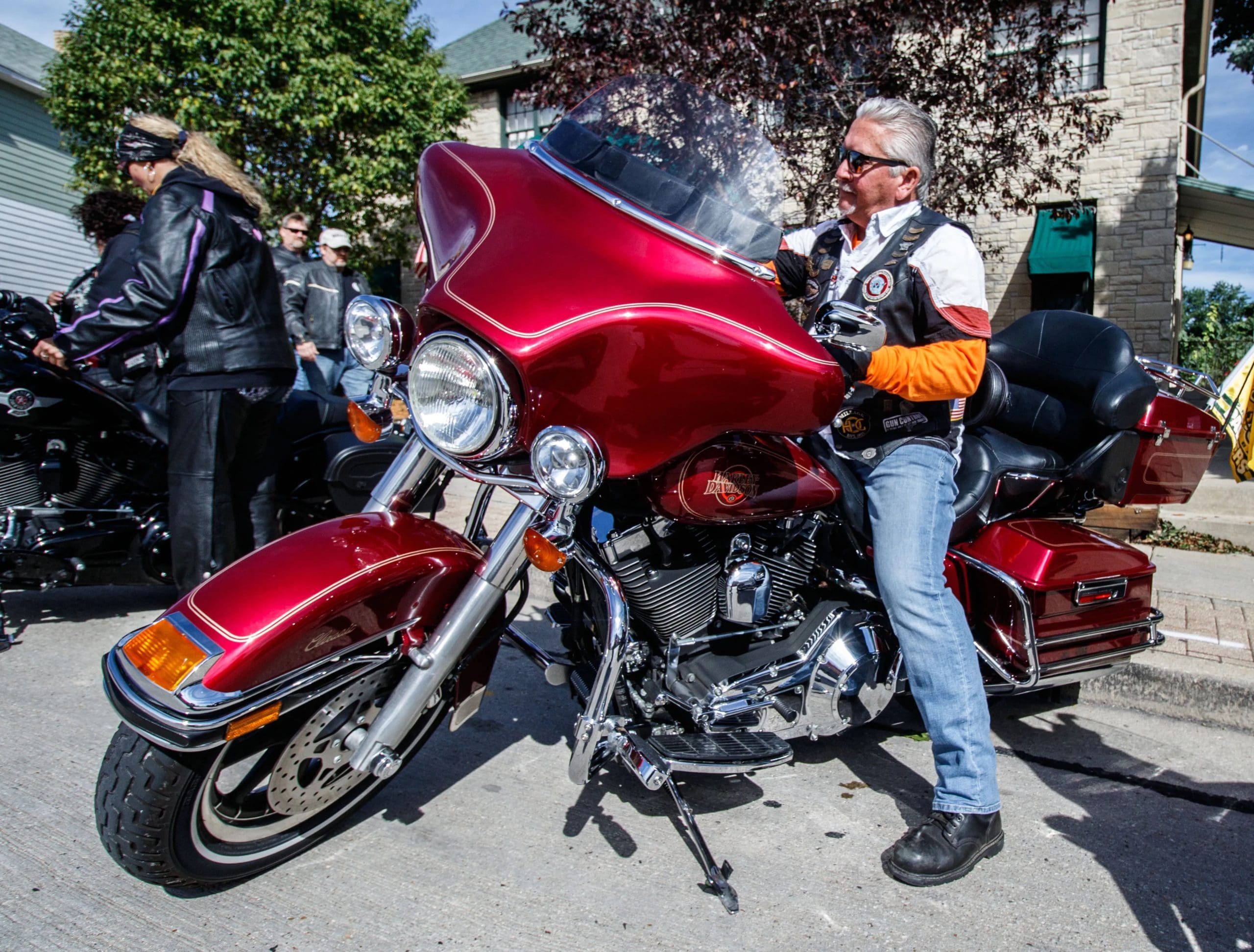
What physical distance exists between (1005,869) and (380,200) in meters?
12.6

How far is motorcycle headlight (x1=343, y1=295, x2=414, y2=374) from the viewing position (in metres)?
2.11

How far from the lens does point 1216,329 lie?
17641 millimetres

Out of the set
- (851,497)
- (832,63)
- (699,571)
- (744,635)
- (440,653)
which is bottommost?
(744,635)

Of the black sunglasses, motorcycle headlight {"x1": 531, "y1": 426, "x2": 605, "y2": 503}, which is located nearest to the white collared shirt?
the black sunglasses

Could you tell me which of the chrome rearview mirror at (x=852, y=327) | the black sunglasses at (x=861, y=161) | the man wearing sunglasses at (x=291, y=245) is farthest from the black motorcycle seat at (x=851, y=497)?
the man wearing sunglasses at (x=291, y=245)

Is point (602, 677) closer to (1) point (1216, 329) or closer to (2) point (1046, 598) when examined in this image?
(2) point (1046, 598)

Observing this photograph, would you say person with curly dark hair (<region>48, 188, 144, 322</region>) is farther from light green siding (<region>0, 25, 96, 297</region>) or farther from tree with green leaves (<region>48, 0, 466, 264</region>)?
light green siding (<region>0, 25, 96, 297</region>)

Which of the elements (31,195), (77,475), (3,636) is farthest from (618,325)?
(31,195)

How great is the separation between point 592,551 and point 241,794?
103cm

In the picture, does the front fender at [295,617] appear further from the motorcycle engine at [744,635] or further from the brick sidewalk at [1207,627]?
the brick sidewalk at [1207,627]

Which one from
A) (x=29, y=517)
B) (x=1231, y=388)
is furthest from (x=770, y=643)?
(x=29, y=517)

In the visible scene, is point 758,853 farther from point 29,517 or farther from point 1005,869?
point 29,517

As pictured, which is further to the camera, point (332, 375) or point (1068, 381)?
point (332, 375)

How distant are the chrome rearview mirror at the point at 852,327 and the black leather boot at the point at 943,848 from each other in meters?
1.28
